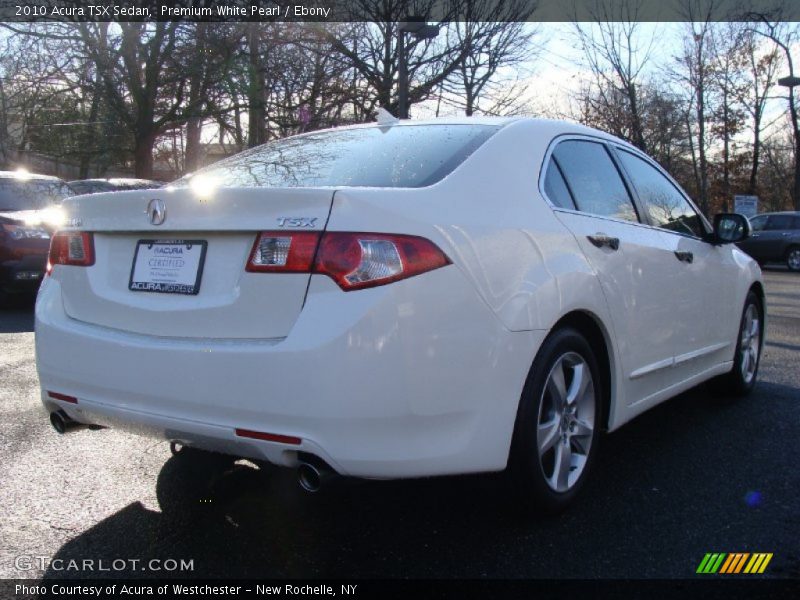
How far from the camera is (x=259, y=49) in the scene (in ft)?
65.6

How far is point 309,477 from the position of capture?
2447mm

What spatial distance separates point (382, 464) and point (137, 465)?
1.71m

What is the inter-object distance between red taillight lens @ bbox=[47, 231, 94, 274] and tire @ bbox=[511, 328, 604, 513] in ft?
5.51

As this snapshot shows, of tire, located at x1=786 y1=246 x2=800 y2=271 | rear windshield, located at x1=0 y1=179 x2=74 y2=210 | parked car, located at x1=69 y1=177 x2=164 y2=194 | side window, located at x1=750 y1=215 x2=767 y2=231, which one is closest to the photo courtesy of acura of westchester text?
rear windshield, located at x1=0 y1=179 x2=74 y2=210

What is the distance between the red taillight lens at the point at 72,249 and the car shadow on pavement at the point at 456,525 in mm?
984

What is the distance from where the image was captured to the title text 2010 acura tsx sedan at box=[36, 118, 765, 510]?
237 cm

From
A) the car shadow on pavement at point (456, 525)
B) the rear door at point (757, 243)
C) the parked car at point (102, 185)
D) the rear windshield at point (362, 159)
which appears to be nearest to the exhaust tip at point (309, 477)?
the car shadow on pavement at point (456, 525)

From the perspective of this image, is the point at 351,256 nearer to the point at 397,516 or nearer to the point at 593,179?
the point at 397,516

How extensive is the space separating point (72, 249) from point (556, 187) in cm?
192

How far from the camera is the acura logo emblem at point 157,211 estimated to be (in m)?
2.70

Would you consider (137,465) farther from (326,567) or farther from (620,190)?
(620,190)

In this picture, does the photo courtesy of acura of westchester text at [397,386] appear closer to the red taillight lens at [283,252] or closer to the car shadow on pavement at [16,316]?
the red taillight lens at [283,252]

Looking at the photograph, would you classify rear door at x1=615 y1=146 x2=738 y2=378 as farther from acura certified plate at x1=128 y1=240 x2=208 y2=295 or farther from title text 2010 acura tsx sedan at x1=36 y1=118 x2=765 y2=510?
acura certified plate at x1=128 y1=240 x2=208 y2=295

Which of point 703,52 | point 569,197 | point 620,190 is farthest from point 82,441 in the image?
point 703,52
